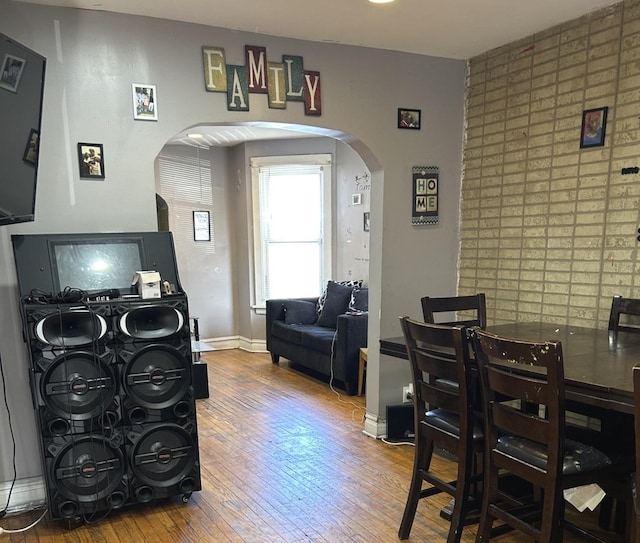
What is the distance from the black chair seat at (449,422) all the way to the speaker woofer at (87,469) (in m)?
1.47

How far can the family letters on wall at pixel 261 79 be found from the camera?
268cm

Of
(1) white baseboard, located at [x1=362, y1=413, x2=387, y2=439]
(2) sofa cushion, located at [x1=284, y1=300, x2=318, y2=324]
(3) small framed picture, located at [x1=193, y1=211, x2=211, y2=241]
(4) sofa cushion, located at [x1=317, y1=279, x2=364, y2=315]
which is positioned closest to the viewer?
(1) white baseboard, located at [x1=362, y1=413, x2=387, y2=439]

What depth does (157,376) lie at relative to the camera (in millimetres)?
2326

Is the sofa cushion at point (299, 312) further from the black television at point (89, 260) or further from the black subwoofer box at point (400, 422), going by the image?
the black television at point (89, 260)

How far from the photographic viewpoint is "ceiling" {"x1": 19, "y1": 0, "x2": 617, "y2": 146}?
2.39 meters

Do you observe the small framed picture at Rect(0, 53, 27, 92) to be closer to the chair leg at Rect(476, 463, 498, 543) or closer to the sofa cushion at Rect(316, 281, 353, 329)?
the chair leg at Rect(476, 463, 498, 543)

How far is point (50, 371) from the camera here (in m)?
2.13

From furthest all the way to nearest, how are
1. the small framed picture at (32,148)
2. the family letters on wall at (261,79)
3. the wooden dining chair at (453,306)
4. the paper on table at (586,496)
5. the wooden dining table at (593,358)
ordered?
the family letters on wall at (261,79) < the wooden dining chair at (453,306) < the small framed picture at (32,148) < the paper on table at (586,496) < the wooden dining table at (593,358)

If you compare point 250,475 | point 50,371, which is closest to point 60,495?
point 50,371

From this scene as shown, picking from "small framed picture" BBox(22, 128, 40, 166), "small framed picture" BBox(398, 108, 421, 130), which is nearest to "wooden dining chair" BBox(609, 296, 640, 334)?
"small framed picture" BBox(398, 108, 421, 130)

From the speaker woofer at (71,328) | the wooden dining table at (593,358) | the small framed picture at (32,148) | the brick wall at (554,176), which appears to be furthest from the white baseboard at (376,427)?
the small framed picture at (32,148)

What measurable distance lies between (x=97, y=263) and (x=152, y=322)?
0.42 meters

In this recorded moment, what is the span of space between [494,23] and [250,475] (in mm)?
2920

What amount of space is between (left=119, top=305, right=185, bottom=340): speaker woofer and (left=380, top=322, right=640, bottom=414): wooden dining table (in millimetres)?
1019
